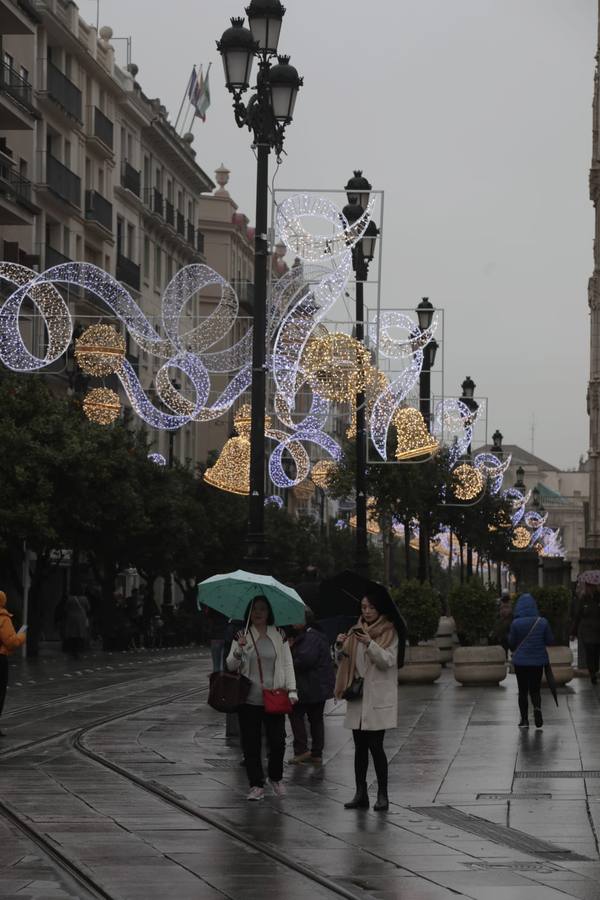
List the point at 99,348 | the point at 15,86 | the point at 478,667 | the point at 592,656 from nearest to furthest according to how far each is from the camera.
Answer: the point at 99,348 → the point at 478,667 → the point at 592,656 → the point at 15,86

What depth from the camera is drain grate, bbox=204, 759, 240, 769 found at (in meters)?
17.6

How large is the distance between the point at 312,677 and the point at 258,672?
371 cm

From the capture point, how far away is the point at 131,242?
253 ft

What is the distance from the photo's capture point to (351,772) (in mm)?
17453

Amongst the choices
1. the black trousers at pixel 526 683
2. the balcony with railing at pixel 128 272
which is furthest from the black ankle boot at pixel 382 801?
the balcony with railing at pixel 128 272

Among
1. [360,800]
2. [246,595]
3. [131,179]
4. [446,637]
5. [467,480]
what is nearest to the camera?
[360,800]

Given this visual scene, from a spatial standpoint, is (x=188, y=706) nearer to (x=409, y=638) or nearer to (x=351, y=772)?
(x=409, y=638)

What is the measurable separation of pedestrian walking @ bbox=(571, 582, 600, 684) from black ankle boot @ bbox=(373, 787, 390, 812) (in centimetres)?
1734

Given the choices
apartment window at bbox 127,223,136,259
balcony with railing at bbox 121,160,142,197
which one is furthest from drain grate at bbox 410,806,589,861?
apartment window at bbox 127,223,136,259

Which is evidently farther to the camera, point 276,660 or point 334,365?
point 334,365

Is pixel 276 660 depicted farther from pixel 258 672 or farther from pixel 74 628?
pixel 74 628

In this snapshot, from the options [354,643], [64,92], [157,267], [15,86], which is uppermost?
[64,92]

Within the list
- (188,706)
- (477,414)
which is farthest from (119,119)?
(188,706)

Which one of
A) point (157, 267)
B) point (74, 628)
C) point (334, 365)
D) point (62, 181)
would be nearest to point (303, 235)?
point (334, 365)
